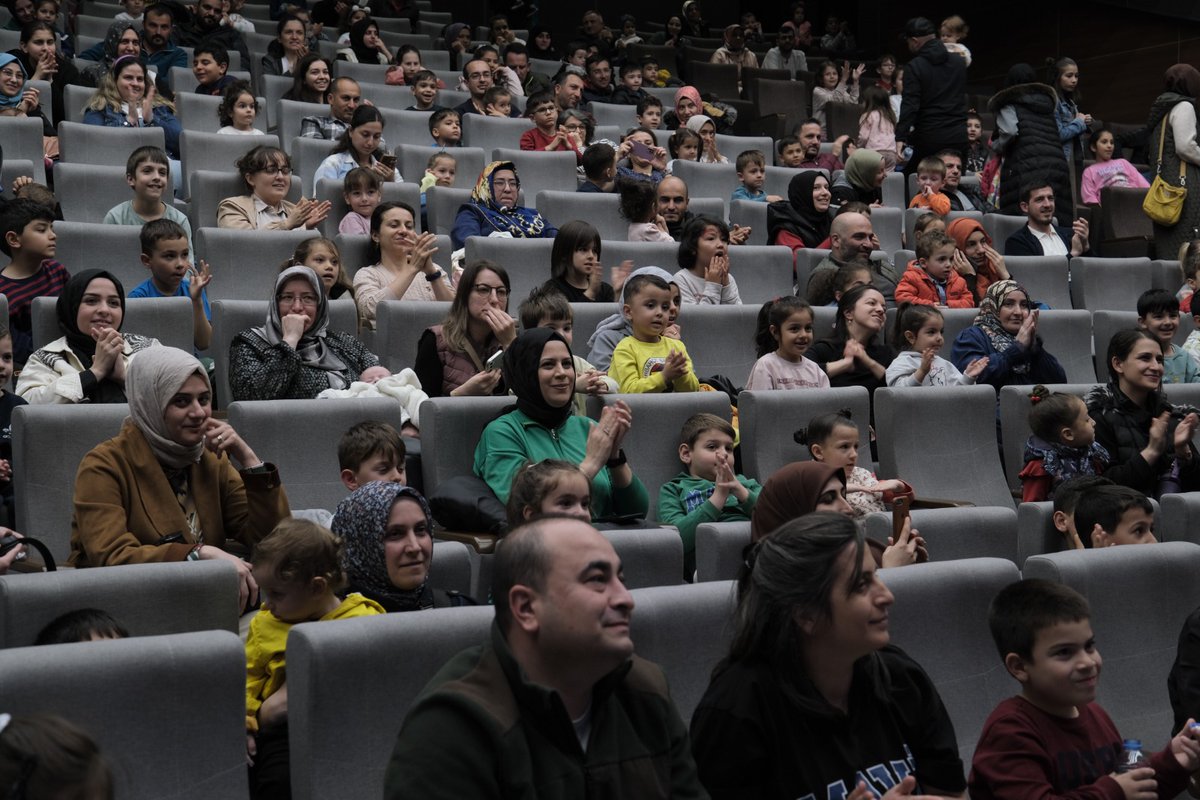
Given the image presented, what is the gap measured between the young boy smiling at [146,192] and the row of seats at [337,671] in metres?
2.66

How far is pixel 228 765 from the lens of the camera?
187cm

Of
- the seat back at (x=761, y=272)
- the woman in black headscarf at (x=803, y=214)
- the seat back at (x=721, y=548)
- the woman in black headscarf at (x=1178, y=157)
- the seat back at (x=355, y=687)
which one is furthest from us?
the woman in black headscarf at (x=1178, y=157)

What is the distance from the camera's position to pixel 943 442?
3.74 meters

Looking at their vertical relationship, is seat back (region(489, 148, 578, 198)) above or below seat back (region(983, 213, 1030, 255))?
above

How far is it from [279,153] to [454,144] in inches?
61.8

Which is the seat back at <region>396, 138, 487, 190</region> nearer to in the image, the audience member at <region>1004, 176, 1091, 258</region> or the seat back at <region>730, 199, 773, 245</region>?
the seat back at <region>730, 199, 773, 245</region>

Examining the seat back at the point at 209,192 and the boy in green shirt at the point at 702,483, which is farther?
the seat back at the point at 209,192

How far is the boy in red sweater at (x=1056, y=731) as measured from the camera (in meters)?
1.96

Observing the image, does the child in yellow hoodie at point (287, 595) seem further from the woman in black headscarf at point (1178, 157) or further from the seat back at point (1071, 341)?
the woman in black headscarf at point (1178, 157)

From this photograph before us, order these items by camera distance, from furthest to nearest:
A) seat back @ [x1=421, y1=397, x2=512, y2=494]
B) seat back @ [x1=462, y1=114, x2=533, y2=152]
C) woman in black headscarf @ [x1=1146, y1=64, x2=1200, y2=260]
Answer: seat back @ [x1=462, y1=114, x2=533, y2=152], woman in black headscarf @ [x1=1146, y1=64, x2=1200, y2=260], seat back @ [x1=421, y1=397, x2=512, y2=494]

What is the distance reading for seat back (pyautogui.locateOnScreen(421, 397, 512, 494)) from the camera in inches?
122

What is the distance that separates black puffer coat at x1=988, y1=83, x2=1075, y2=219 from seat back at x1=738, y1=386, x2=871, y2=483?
320 cm

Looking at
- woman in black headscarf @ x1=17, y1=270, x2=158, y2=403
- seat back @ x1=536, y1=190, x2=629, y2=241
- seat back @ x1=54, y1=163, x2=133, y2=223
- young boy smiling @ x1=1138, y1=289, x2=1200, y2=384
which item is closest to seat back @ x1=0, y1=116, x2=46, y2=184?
seat back @ x1=54, y1=163, x2=133, y2=223

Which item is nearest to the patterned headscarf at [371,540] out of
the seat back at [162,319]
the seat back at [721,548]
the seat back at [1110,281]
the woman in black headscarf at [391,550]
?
the woman in black headscarf at [391,550]
